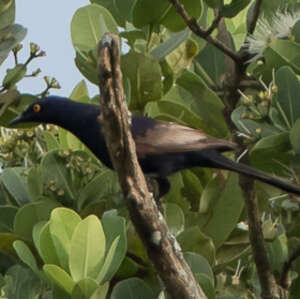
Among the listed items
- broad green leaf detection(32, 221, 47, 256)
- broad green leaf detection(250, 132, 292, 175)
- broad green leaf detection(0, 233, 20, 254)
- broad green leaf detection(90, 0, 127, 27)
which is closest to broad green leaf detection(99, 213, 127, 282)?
broad green leaf detection(32, 221, 47, 256)

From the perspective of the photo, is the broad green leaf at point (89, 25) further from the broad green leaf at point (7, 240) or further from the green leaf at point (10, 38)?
the broad green leaf at point (7, 240)

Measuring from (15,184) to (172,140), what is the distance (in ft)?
2.40

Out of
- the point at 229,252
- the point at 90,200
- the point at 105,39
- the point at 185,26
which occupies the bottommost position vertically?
the point at 229,252

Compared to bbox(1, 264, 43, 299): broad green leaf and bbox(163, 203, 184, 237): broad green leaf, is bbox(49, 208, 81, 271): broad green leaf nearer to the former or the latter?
bbox(1, 264, 43, 299): broad green leaf

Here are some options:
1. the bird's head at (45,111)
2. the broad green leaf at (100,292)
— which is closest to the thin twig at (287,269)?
the broad green leaf at (100,292)

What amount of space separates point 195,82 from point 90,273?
1.32m

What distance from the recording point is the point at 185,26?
5.16m

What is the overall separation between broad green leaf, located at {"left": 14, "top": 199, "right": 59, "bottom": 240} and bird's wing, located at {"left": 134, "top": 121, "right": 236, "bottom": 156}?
1.60 feet

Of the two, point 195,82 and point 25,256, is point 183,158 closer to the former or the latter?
point 195,82

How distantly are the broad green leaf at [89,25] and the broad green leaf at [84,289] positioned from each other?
145 cm

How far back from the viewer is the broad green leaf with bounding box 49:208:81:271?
412 cm

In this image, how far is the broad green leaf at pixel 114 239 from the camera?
4.11 meters

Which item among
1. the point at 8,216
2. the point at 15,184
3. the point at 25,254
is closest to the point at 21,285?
the point at 25,254

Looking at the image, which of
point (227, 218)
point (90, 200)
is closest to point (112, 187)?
point (90, 200)
